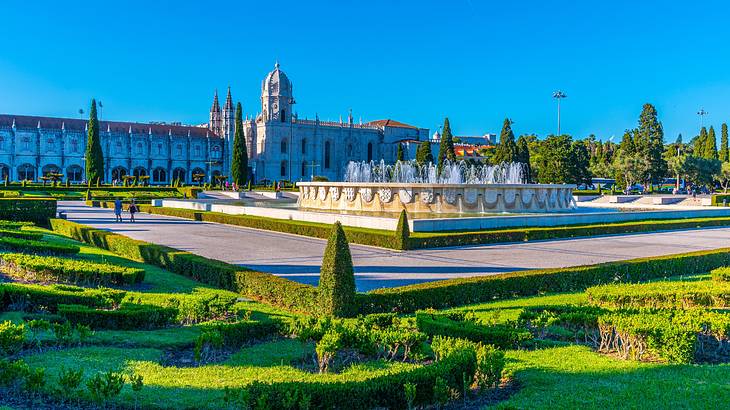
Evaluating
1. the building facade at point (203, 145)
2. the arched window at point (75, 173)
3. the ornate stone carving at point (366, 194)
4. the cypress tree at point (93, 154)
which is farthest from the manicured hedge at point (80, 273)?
the arched window at point (75, 173)

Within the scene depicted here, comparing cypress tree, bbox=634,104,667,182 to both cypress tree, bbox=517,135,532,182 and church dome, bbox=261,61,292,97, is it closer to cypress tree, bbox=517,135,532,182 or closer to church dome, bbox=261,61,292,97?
cypress tree, bbox=517,135,532,182

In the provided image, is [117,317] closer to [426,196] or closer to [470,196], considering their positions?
[426,196]

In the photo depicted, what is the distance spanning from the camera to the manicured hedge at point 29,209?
20391 mm

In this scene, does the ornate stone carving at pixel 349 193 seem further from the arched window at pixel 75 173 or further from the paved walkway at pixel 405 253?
the arched window at pixel 75 173

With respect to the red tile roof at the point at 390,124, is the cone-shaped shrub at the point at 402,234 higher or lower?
lower

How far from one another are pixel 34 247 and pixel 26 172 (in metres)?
63.3

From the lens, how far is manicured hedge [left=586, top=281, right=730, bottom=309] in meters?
8.77

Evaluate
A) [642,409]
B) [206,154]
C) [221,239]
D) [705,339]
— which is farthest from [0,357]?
[206,154]

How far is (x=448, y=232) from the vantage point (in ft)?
57.5

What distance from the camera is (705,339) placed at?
6855 mm

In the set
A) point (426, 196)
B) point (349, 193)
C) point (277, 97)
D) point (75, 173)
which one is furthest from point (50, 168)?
point (426, 196)

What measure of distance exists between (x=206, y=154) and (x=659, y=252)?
229 ft

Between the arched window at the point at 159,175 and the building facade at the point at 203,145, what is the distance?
0.41 ft

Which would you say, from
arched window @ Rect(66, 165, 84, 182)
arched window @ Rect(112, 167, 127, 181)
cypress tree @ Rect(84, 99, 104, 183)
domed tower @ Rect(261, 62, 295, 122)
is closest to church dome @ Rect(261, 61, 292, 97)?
domed tower @ Rect(261, 62, 295, 122)
